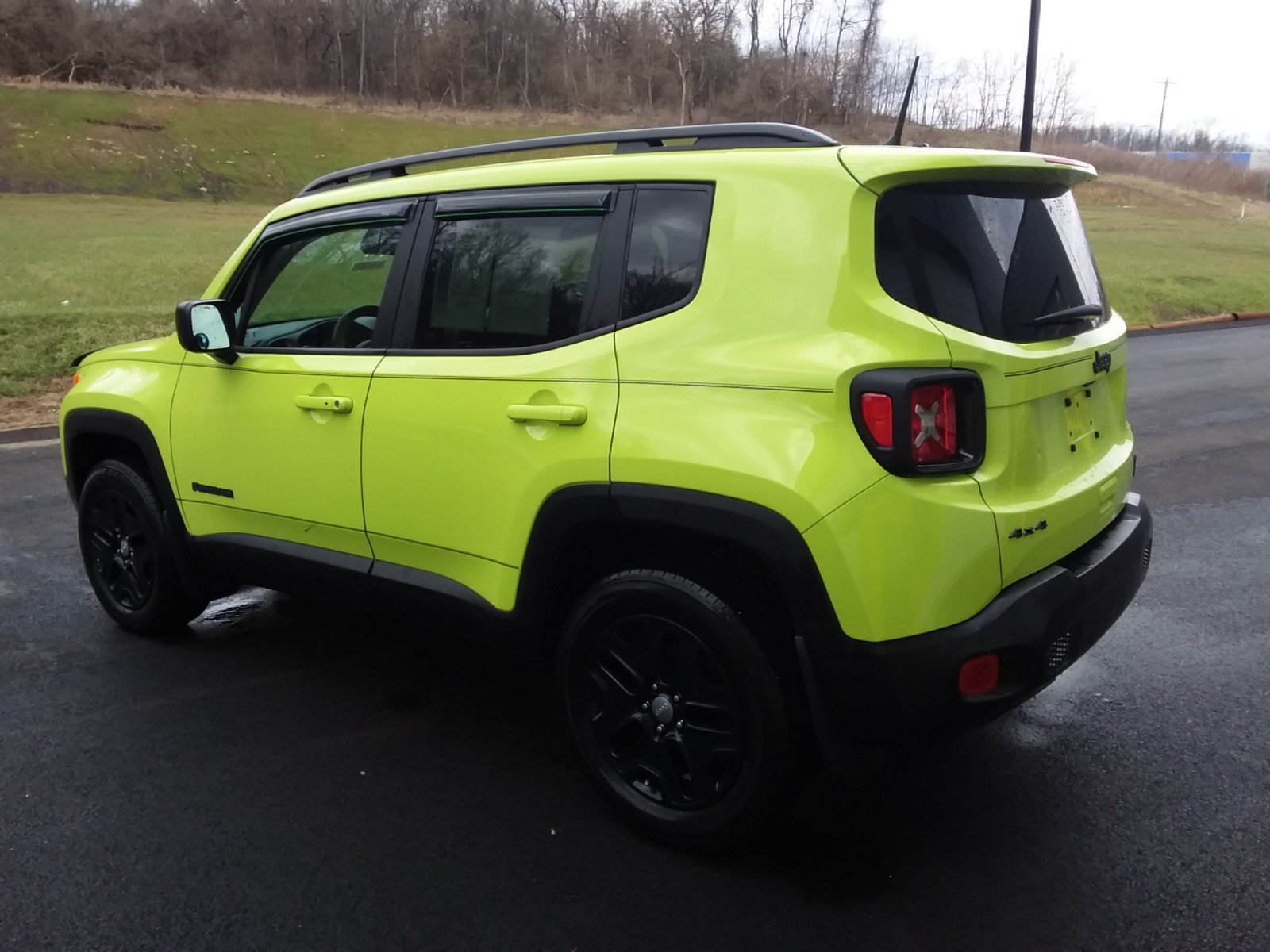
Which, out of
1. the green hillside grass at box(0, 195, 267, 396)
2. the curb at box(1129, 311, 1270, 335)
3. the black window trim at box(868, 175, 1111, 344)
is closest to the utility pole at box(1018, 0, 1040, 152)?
the curb at box(1129, 311, 1270, 335)

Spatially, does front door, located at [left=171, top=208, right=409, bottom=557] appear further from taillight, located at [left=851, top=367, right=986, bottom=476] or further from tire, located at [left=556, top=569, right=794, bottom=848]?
taillight, located at [left=851, top=367, right=986, bottom=476]

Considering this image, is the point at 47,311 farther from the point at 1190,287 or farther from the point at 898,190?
the point at 1190,287

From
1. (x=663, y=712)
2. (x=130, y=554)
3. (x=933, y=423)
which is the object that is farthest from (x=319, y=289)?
(x=933, y=423)

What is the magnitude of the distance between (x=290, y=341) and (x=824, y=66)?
2525 inches

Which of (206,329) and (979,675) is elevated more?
(206,329)

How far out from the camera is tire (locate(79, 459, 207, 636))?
14.3 feet

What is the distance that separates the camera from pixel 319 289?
12.8ft

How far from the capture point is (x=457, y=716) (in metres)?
3.81

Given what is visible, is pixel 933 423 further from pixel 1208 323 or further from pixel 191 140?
pixel 191 140

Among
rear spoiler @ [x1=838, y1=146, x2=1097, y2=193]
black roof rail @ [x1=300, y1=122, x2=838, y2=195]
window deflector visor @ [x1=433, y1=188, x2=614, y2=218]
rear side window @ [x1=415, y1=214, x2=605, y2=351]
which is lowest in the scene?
rear side window @ [x1=415, y1=214, x2=605, y2=351]

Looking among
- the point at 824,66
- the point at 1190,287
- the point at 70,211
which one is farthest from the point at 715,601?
the point at 824,66

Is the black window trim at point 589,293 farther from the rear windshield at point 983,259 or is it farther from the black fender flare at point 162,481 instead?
the black fender flare at point 162,481

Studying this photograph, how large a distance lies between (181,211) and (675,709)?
1751 inches

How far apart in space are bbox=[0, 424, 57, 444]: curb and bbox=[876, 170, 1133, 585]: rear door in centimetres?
843
